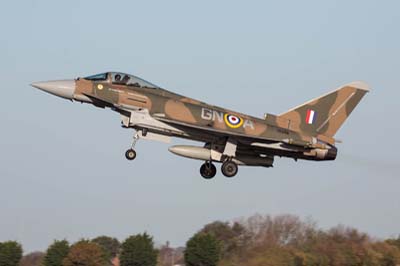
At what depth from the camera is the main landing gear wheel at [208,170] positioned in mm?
34781

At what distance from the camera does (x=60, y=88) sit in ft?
106

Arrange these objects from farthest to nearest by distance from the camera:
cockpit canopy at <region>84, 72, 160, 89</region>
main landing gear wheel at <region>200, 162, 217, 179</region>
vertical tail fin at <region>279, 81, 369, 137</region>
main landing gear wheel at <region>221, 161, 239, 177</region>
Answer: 1. main landing gear wheel at <region>200, 162, 217, 179</region>
2. vertical tail fin at <region>279, 81, 369, 137</region>
3. main landing gear wheel at <region>221, 161, 239, 177</region>
4. cockpit canopy at <region>84, 72, 160, 89</region>

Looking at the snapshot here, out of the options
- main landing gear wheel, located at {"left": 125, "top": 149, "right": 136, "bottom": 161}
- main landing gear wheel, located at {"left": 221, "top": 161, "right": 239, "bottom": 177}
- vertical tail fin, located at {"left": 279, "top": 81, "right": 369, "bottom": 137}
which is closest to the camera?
main landing gear wheel, located at {"left": 125, "top": 149, "right": 136, "bottom": 161}

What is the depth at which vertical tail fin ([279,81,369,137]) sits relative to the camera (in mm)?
34438

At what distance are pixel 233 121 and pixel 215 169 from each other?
2.55 meters

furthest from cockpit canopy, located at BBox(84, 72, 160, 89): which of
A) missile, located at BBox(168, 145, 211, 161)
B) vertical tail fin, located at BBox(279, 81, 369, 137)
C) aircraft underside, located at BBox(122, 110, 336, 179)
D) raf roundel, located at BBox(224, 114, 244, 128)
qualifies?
vertical tail fin, located at BBox(279, 81, 369, 137)

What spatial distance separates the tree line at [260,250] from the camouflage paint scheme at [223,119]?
10.7m

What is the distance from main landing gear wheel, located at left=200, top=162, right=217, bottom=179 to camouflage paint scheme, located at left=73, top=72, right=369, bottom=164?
4.42ft

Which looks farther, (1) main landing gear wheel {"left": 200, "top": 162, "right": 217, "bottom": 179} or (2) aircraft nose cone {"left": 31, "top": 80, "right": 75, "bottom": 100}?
(1) main landing gear wheel {"left": 200, "top": 162, "right": 217, "bottom": 179}

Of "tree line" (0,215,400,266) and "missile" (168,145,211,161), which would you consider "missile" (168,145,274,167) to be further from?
"tree line" (0,215,400,266)

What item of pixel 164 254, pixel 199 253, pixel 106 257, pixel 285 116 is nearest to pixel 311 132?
pixel 285 116

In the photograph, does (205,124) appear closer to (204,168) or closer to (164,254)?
(204,168)

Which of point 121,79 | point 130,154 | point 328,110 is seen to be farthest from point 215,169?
point 121,79

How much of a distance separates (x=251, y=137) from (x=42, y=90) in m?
7.86
